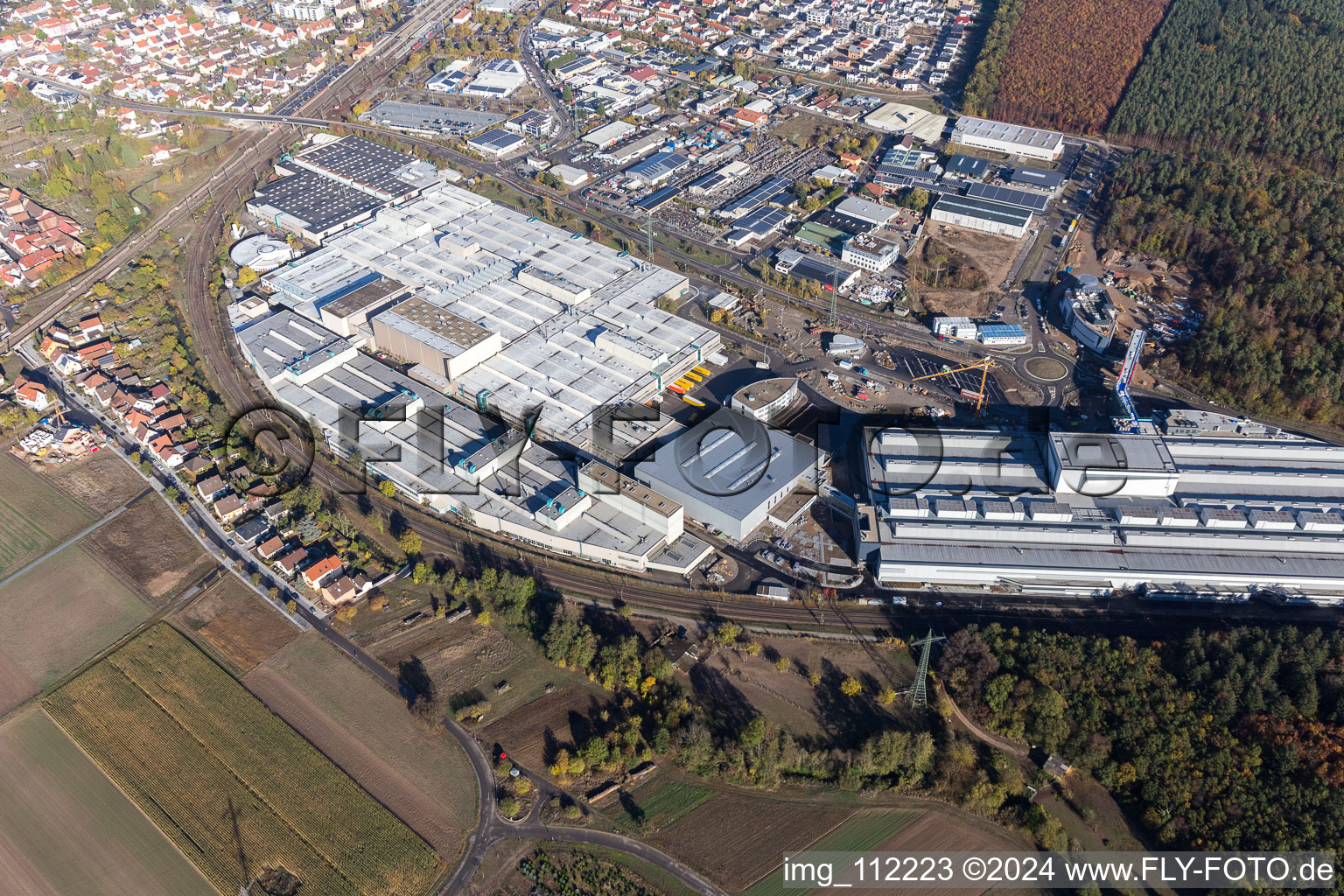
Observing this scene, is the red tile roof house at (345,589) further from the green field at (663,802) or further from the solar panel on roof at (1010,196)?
the solar panel on roof at (1010,196)

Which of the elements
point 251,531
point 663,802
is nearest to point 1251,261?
point 663,802

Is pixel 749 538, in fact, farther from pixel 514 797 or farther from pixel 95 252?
pixel 95 252

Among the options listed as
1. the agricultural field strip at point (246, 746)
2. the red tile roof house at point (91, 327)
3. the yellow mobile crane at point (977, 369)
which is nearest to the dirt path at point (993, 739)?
the yellow mobile crane at point (977, 369)

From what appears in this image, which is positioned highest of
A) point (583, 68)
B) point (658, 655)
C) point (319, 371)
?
point (583, 68)

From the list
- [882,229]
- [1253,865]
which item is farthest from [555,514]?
[882,229]

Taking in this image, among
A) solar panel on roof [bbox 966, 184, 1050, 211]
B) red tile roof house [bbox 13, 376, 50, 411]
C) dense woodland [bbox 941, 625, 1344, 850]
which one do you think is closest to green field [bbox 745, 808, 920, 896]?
dense woodland [bbox 941, 625, 1344, 850]

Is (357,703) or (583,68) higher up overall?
(583,68)
